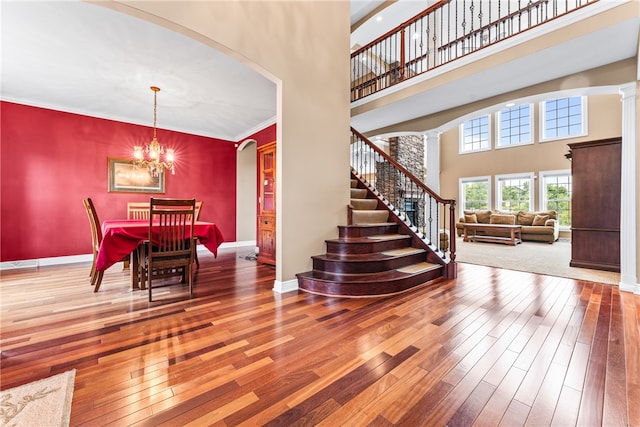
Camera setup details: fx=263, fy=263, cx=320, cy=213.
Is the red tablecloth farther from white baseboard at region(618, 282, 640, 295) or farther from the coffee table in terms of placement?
the coffee table

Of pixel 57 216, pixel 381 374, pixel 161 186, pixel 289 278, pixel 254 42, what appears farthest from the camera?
pixel 161 186

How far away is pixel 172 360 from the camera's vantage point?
171 centimetres

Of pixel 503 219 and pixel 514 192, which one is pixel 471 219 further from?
pixel 514 192

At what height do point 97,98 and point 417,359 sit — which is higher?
point 97,98

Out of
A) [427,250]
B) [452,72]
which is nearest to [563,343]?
[427,250]

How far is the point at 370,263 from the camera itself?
329cm

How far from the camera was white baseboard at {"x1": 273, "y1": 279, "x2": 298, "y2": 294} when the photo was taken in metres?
3.15

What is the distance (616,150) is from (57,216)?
30.7 ft

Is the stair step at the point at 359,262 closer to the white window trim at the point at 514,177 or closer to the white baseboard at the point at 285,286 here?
the white baseboard at the point at 285,286

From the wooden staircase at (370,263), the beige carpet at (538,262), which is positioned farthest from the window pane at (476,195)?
the wooden staircase at (370,263)

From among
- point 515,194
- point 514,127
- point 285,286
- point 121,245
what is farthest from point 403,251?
point 514,127

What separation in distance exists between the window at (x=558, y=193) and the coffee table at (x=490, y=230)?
198 cm

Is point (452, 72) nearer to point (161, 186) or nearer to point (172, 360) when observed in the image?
point (172, 360)

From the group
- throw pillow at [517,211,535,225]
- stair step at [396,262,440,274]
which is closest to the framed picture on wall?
stair step at [396,262,440,274]
